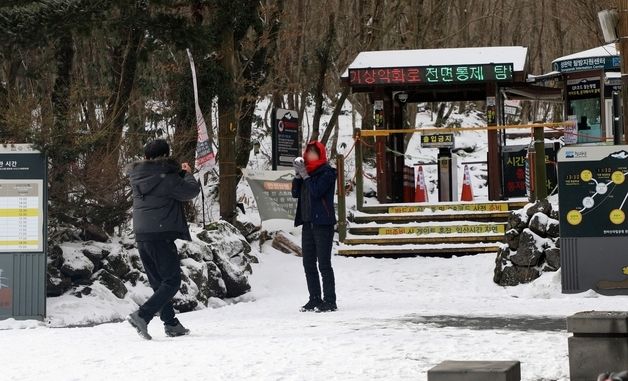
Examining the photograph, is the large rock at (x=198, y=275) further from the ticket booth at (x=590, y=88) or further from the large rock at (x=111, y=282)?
the ticket booth at (x=590, y=88)

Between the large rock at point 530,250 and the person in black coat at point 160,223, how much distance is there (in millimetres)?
5899

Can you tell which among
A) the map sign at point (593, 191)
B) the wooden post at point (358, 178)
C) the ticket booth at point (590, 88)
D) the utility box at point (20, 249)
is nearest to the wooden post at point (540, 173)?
the map sign at point (593, 191)

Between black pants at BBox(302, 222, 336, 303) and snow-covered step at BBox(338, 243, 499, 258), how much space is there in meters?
5.67

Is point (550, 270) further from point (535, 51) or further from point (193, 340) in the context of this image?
point (535, 51)

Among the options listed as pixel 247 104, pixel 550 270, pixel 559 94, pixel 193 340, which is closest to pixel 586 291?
pixel 550 270

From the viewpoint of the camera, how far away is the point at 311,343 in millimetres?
8352

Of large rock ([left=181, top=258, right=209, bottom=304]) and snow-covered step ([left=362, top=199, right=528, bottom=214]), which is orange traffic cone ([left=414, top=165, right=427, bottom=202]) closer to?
snow-covered step ([left=362, top=199, right=528, bottom=214])

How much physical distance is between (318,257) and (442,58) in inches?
409

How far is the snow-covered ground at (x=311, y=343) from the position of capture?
725 cm

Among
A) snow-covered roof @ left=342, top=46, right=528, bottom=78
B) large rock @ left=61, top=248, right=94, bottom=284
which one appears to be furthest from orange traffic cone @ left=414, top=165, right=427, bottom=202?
large rock @ left=61, top=248, right=94, bottom=284

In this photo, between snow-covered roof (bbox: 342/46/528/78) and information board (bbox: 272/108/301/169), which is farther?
snow-covered roof (bbox: 342/46/528/78)

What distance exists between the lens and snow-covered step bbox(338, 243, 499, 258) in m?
17.0

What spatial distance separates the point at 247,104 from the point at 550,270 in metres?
10.6

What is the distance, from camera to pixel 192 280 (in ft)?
45.5
